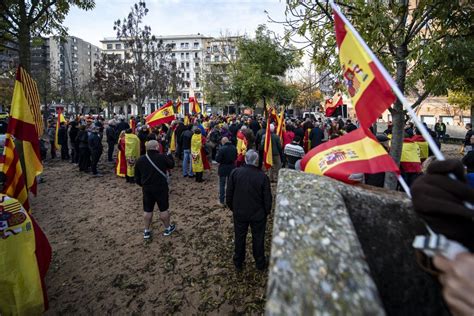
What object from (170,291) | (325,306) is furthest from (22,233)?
(325,306)

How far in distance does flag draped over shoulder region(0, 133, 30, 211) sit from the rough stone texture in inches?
153

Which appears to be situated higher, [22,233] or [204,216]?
[22,233]

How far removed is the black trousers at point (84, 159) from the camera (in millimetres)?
11531

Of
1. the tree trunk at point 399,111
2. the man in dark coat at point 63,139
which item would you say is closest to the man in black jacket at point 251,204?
the tree trunk at point 399,111

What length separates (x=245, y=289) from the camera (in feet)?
14.3

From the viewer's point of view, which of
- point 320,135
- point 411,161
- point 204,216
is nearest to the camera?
point 411,161

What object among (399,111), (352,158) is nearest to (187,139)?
(399,111)

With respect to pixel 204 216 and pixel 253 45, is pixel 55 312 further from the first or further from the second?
pixel 253 45

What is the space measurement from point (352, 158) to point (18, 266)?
3816 mm

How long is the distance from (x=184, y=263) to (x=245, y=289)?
1.27 m

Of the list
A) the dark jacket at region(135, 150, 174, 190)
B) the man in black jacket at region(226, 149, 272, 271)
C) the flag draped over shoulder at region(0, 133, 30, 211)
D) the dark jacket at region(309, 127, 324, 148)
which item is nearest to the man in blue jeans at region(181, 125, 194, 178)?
the dark jacket at region(135, 150, 174, 190)

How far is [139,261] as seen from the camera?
5223 mm

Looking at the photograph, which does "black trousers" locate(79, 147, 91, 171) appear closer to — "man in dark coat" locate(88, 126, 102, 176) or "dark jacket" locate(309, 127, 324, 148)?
"man in dark coat" locate(88, 126, 102, 176)

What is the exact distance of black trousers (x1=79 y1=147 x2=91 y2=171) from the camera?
11.5m
